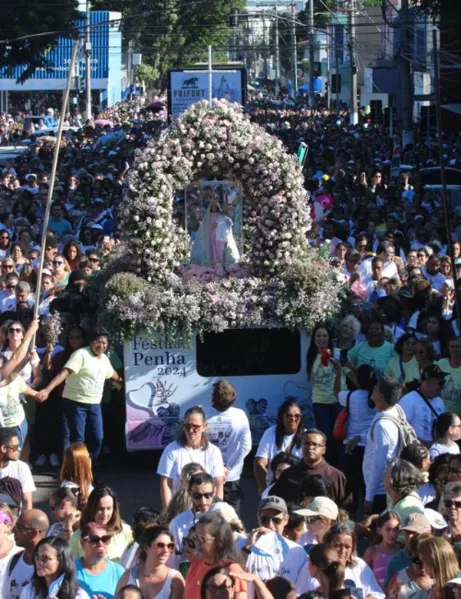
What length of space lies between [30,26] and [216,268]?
36033 millimetres

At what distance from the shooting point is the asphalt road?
11.3 meters

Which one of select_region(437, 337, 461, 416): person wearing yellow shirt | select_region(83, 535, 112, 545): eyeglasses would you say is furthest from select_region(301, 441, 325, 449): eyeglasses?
select_region(437, 337, 461, 416): person wearing yellow shirt

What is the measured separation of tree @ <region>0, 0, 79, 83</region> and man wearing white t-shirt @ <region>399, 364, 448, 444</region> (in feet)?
123

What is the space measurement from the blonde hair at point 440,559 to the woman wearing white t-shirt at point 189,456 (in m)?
3.17

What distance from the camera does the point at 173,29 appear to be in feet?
311

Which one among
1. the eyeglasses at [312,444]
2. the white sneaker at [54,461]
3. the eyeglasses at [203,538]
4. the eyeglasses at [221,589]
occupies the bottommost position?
the white sneaker at [54,461]

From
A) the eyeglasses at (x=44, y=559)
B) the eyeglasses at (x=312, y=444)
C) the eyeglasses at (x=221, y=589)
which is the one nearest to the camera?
the eyeglasses at (x=221, y=589)

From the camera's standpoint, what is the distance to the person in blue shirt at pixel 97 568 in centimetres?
721

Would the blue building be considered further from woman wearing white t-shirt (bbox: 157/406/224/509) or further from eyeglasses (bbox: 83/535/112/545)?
eyeglasses (bbox: 83/535/112/545)

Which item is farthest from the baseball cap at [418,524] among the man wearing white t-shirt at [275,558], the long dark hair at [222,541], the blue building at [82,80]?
the blue building at [82,80]

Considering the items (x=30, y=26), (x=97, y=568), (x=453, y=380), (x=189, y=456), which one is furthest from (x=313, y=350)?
(x=30, y=26)

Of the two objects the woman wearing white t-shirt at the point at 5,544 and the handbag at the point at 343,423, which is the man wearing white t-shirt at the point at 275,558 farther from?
the handbag at the point at 343,423

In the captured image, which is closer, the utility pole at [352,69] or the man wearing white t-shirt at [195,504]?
the man wearing white t-shirt at [195,504]

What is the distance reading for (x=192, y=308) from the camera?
12195 mm
